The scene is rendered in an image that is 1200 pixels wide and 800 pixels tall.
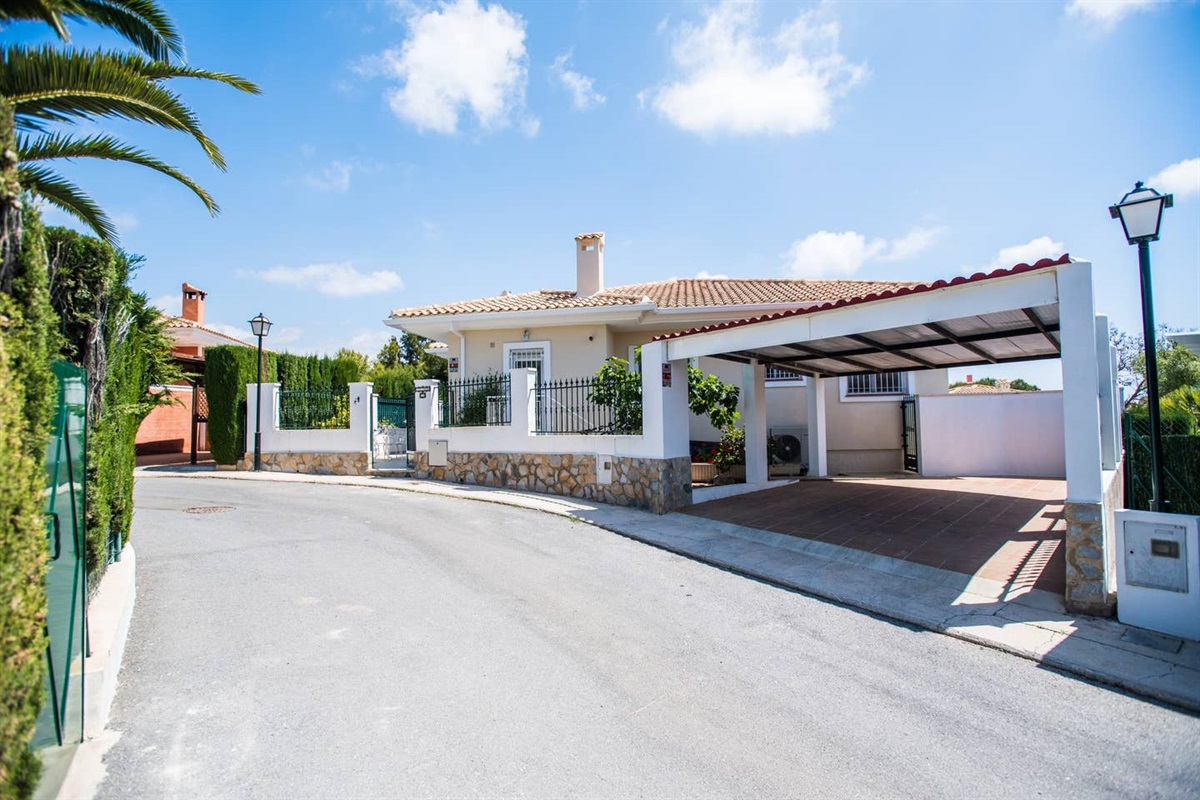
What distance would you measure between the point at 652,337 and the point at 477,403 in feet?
15.5

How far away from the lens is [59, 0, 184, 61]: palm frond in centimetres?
616

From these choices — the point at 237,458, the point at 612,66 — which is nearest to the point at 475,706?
the point at 612,66

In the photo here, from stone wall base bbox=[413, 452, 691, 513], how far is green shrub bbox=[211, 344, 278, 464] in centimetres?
602

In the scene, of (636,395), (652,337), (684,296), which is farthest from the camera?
(684,296)

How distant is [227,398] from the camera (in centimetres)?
1655

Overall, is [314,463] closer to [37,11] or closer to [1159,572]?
[37,11]

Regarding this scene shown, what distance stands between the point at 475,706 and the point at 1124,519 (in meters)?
5.70

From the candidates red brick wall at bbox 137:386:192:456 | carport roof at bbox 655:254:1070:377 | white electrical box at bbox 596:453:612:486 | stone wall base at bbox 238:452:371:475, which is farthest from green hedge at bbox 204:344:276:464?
carport roof at bbox 655:254:1070:377

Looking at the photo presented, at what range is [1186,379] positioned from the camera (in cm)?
1972

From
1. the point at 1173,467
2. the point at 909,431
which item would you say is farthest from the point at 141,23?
the point at 909,431

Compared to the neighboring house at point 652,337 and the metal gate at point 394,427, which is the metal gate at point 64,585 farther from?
the metal gate at point 394,427

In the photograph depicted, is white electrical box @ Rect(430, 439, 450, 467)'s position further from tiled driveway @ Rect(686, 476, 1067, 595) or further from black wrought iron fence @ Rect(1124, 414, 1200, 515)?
black wrought iron fence @ Rect(1124, 414, 1200, 515)

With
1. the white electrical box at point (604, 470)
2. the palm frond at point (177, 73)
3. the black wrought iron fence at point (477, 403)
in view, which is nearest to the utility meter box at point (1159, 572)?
the white electrical box at point (604, 470)

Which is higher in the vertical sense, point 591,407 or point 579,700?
point 591,407
